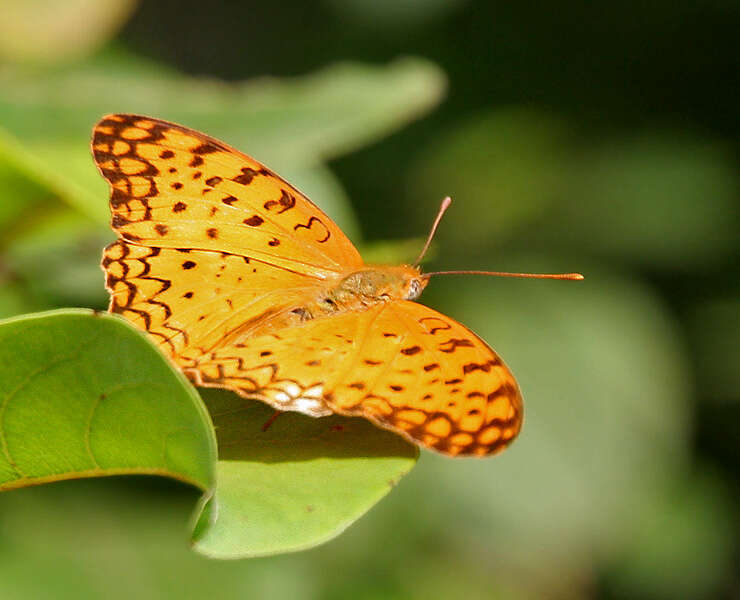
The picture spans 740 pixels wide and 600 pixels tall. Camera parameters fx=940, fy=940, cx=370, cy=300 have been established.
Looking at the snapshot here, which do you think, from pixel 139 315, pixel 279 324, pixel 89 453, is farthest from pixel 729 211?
pixel 89 453

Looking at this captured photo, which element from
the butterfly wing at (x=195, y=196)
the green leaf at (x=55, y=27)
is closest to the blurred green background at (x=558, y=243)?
the green leaf at (x=55, y=27)

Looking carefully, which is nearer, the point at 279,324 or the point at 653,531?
the point at 279,324

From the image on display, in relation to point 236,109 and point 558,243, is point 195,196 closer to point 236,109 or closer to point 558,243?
point 236,109

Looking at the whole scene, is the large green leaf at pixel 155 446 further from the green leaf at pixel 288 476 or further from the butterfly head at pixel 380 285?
the butterfly head at pixel 380 285

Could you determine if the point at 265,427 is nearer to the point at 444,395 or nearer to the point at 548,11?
the point at 444,395

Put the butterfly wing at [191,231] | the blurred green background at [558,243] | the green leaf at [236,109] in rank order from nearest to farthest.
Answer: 1. the butterfly wing at [191,231]
2. the green leaf at [236,109]
3. the blurred green background at [558,243]

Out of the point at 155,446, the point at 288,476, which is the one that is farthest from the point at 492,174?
the point at 155,446
